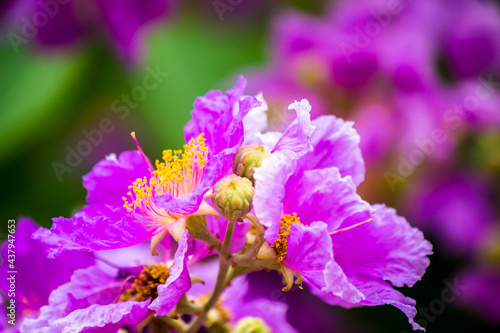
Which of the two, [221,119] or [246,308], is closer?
[221,119]

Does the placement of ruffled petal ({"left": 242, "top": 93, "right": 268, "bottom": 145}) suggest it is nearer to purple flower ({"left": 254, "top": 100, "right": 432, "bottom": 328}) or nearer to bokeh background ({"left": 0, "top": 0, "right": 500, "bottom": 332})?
purple flower ({"left": 254, "top": 100, "right": 432, "bottom": 328})

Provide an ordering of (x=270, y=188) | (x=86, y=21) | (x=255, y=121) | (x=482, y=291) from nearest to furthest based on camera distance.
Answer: (x=270, y=188) < (x=255, y=121) < (x=482, y=291) < (x=86, y=21)

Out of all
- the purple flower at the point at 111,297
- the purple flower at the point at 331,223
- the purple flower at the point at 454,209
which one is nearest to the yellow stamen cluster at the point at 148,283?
the purple flower at the point at 111,297

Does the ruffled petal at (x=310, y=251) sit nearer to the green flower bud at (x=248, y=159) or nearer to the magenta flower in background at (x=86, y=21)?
the green flower bud at (x=248, y=159)

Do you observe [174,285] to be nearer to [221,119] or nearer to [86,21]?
[221,119]

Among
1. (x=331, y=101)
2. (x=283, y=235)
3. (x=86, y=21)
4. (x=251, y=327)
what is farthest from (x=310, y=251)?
(x=86, y=21)

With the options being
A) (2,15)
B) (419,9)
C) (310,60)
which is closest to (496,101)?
(419,9)
